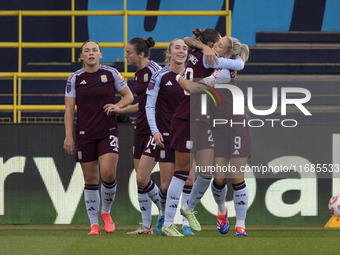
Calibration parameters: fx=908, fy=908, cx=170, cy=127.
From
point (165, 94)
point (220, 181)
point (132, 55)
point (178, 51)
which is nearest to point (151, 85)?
point (165, 94)

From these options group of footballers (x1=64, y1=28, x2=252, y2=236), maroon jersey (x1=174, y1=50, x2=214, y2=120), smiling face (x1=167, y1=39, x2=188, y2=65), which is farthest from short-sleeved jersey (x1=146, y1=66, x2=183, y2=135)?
maroon jersey (x1=174, y1=50, x2=214, y2=120)

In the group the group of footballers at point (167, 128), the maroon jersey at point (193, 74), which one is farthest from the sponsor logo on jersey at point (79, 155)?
the maroon jersey at point (193, 74)

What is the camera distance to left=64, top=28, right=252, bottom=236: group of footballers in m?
8.30

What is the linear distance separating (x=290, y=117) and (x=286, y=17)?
5442mm

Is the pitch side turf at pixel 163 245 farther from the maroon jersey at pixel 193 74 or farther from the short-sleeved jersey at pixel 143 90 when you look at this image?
the short-sleeved jersey at pixel 143 90

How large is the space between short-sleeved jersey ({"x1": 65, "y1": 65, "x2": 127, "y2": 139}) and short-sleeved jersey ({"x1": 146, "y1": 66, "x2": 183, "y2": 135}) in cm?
46

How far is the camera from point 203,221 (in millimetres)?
11547

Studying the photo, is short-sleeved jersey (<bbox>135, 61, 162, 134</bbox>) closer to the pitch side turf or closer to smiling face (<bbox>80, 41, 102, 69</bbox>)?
smiling face (<bbox>80, 41, 102, 69</bbox>)

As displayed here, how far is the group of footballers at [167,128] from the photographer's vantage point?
830cm

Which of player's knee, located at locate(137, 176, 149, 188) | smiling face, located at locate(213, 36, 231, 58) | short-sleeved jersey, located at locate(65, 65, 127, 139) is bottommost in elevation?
player's knee, located at locate(137, 176, 149, 188)

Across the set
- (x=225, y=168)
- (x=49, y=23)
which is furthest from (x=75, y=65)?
(x=225, y=168)

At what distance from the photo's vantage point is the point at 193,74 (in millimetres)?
8469

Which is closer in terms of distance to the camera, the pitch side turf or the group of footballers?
the pitch side turf

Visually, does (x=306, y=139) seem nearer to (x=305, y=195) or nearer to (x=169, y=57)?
(x=305, y=195)
